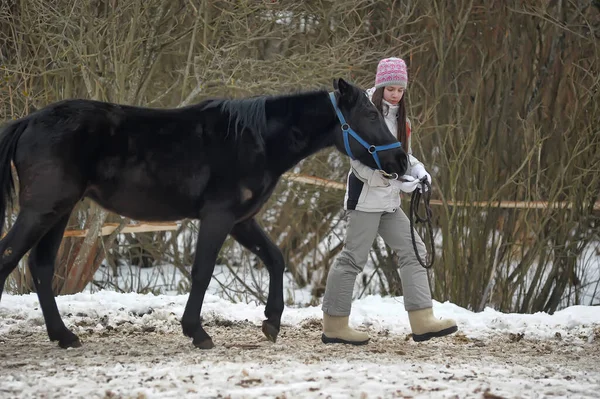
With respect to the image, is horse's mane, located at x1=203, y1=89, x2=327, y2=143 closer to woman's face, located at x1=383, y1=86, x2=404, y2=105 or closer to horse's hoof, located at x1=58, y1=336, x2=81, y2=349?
woman's face, located at x1=383, y1=86, x2=404, y2=105

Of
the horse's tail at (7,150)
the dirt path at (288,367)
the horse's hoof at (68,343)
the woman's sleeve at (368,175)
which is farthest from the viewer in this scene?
the woman's sleeve at (368,175)

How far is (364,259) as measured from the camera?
5.99 meters

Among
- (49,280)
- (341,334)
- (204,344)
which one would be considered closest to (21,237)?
(49,280)

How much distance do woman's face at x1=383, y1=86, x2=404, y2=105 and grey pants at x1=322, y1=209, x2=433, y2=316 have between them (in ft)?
2.54

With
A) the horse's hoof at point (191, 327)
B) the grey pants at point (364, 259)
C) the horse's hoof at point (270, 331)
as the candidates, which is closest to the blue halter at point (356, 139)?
the grey pants at point (364, 259)

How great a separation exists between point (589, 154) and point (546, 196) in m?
0.78

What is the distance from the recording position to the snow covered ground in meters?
4.26

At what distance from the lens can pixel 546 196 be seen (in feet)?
35.3

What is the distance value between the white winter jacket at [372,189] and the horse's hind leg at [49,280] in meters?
1.94

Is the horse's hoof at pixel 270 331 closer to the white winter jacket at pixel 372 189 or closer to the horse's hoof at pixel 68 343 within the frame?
the white winter jacket at pixel 372 189

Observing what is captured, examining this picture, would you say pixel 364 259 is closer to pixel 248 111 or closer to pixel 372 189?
pixel 372 189

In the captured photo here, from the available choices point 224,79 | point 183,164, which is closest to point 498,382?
point 183,164

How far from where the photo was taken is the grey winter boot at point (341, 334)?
19.5 ft

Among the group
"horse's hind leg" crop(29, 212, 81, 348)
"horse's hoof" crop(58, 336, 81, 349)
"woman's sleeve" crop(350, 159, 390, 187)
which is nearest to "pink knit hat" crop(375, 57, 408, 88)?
"woman's sleeve" crop(350, 159, 390, 187)
